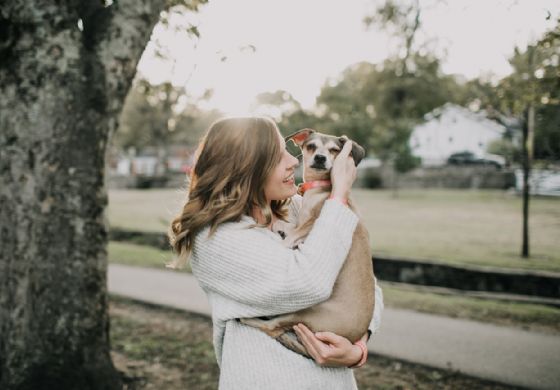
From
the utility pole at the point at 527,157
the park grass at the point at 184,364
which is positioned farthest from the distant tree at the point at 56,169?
the utility pole at the point at 527,157

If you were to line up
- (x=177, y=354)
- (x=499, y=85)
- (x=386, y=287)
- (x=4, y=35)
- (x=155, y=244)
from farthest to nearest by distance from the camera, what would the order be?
(x=155, y=244), (x=499, y=85), (x=386, y=287), (x=177, y=354), (x=4, y=35)

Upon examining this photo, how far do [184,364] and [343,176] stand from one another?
4.18 meters

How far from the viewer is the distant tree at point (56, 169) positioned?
3857 mm

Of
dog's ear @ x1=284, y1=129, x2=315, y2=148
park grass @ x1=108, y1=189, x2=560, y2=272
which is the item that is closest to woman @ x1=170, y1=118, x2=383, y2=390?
park grass @ x1=108, y1=189, x2=560, y2=272

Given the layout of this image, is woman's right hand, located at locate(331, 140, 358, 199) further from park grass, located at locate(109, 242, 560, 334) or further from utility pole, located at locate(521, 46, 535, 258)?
utility pole, located at locate(521, 46, 535, 258)

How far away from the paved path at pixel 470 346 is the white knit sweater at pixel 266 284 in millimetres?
3830

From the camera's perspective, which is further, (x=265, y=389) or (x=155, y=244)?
(x=155, y=244)

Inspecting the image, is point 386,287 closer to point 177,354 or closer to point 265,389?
point 177,354

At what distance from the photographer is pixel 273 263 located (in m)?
1.97

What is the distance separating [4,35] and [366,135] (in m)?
35.7

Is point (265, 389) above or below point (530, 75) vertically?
below

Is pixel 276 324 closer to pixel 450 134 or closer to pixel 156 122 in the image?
pixel 450 134

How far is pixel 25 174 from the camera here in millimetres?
3900

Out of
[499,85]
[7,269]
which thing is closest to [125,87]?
[7,269]
